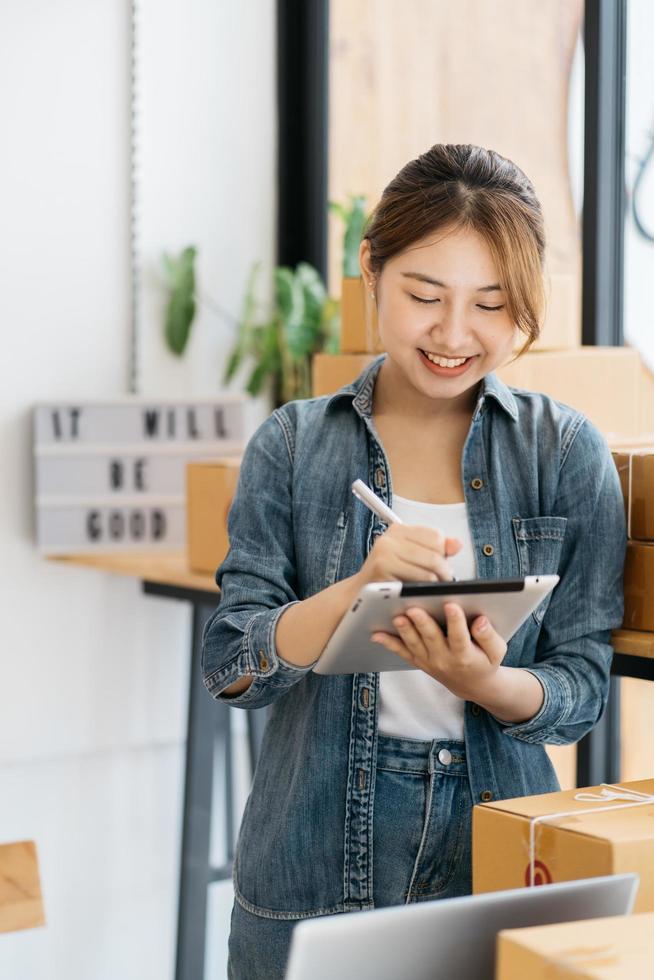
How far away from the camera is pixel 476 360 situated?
1.22 m

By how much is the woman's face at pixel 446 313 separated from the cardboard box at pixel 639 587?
249mm

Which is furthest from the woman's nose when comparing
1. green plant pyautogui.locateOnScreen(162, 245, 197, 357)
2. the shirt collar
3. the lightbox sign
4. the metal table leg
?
green plant pyautogui.locateOnScreen(162, 245, 197, 357)

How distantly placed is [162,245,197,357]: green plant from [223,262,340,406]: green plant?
127 mm

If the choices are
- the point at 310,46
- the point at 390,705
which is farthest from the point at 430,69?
the point at 390,705

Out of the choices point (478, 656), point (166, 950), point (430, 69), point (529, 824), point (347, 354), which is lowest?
point (166, 950)

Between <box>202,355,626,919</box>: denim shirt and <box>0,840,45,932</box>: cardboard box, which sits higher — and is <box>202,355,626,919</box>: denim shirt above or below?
above

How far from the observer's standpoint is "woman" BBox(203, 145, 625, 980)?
3.93 feet

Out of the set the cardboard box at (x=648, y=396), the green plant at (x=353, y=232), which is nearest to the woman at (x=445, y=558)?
the cardboard box at (x=648, y=396)

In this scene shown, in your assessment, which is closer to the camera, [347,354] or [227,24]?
[347,354]

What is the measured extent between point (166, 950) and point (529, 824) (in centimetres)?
213

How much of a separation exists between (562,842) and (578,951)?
0.28 meters

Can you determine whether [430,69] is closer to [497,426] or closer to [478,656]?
[497,426]

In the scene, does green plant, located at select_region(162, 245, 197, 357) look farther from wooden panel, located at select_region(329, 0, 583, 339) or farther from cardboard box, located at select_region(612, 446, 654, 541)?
cardboard box, located at select_region(612, 446, 654, 541)

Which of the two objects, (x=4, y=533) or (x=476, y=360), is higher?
(x=476, y=360)
